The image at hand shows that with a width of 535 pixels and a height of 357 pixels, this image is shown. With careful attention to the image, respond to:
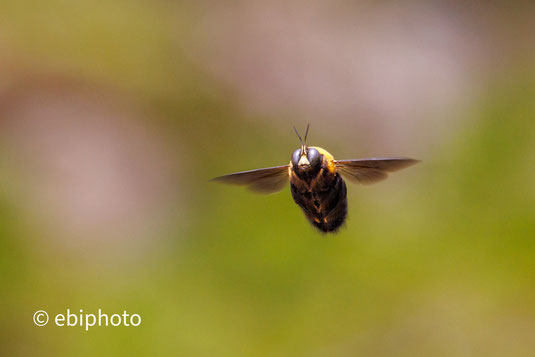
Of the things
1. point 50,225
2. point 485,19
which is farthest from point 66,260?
point 485,19

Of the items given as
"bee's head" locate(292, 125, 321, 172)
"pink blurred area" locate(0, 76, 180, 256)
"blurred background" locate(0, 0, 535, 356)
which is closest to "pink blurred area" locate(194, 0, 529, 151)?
"blurred background" locate(0, 0, 535, 356)

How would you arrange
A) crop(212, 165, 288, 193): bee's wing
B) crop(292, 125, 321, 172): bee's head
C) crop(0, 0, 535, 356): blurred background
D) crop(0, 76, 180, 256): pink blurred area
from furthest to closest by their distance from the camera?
crop(0, 76, 180, 256): pink blurred area < crop(0, 0, 535, 356): blurred background < crop(212, 165, 288, 193): bee's wing < crop(292, 125, 321, 172): bee's head

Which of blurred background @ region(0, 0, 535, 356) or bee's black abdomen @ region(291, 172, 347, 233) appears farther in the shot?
blurred background @ region(0, 0, 535, 356)

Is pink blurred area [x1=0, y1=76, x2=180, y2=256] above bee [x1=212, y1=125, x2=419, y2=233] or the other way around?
above

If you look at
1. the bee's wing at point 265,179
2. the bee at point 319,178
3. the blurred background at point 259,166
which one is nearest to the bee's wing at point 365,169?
the bee at point 319,178

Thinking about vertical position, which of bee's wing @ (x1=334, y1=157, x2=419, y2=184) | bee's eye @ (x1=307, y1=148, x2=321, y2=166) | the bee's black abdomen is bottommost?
the bee's black abdomen

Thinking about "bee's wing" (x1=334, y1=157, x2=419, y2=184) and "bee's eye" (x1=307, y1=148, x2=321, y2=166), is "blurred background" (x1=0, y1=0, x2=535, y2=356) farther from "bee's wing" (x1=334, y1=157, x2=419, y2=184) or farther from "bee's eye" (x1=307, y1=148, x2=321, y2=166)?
"bee's eye" (x1=307, y1=148, x2=321, y2=166)

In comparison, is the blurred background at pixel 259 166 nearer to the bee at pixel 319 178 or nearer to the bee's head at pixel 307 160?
the bee at pixel 319 178

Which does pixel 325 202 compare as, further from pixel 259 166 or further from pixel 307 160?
pixel 259 166
